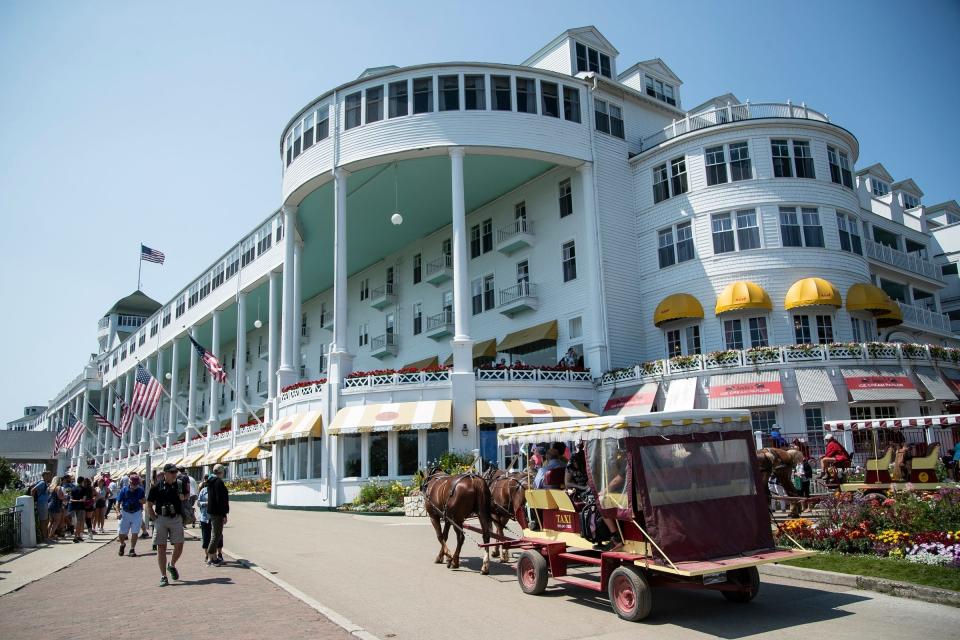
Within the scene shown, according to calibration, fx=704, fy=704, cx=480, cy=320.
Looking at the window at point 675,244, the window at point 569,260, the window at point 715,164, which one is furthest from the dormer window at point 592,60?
the window at point 675,244

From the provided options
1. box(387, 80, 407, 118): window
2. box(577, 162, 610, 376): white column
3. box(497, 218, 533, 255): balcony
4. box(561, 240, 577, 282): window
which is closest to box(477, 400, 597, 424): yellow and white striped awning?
box(577, 162, 610, 376): white column

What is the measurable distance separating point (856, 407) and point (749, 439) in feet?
65.0

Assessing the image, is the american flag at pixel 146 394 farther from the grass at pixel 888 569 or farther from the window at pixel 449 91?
the grass at pixel 888 569

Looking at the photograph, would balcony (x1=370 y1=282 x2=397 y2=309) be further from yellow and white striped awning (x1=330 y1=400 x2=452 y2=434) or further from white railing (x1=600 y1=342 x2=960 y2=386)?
white railing (x1=600 y1=342 x2=960 y2=386)

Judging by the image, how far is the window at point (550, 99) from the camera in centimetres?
3359

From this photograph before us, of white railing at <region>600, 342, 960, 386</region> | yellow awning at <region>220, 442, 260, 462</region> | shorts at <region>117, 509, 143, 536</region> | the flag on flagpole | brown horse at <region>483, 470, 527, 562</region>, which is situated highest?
the flag on flagpole

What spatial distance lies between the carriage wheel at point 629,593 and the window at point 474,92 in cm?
2702

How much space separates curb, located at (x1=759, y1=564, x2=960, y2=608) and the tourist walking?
10.3m

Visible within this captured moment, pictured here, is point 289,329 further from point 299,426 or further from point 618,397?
point 618,397

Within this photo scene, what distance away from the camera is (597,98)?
35.8 meters

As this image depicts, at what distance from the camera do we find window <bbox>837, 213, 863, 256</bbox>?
3100 cm

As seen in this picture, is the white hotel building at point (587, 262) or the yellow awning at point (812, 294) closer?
the yellow awning at point (812, 294)

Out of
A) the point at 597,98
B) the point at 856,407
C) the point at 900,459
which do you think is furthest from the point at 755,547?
the point at 597,98

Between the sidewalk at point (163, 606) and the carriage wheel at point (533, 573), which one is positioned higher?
the carriage wheel at point (533, 573)
